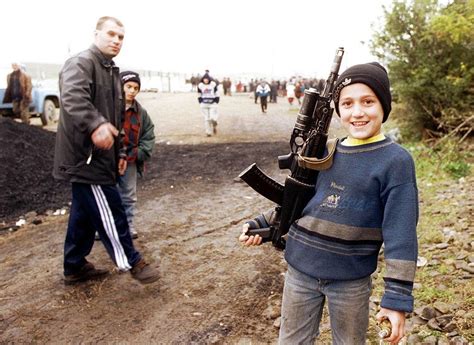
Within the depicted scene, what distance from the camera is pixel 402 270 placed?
164cm

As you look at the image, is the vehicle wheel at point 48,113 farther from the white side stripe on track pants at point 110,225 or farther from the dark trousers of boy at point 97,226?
the white side stripe on track pants at point 110,225

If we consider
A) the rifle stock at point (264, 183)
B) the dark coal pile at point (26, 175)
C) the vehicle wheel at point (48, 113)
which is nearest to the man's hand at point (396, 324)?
the rifle stock at point (264, 183)

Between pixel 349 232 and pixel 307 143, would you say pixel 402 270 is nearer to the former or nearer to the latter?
pixel 349 232

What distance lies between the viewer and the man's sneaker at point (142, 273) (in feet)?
11.9

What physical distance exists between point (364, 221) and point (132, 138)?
3.10 m

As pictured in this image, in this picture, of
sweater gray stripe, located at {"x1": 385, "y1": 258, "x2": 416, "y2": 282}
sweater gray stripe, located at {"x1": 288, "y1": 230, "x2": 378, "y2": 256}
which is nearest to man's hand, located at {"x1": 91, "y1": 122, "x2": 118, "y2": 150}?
sweater gray stripe, located at {"x1": 288, "y1": 230, "x2": 378, "y2": 256}

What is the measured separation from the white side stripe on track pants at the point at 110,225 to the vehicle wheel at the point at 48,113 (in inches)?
489

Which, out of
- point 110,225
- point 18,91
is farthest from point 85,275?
point 18,91

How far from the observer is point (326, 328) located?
9.99 ft

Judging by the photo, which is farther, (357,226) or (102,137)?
(102,137)

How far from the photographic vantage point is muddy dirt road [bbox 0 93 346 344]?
3027mm

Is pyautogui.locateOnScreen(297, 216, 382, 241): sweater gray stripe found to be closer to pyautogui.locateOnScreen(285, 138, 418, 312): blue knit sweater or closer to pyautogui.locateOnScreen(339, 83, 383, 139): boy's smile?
pyautogui.locateOnScreen(285, 138, 418, 312): blue knit sweater

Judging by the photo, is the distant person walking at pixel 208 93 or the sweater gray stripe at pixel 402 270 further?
the distant person walking at pixel 208 93

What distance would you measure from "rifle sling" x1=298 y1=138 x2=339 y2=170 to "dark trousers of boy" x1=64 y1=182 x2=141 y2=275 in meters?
1.92
